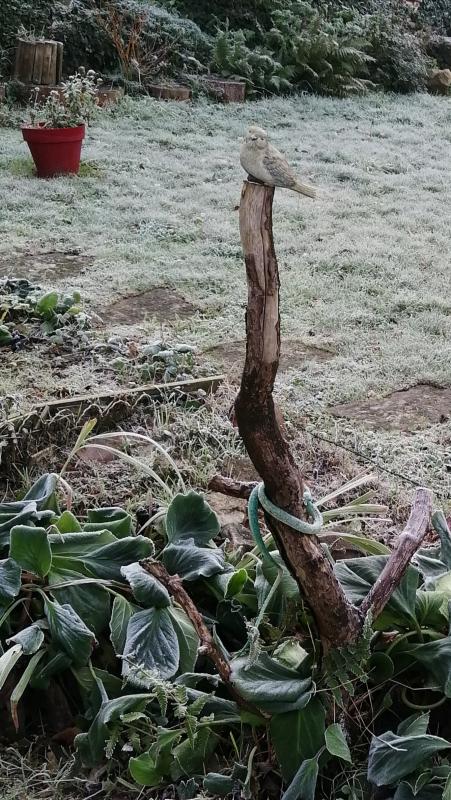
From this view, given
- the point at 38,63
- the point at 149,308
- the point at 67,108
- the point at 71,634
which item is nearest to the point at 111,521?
the point at 71,634

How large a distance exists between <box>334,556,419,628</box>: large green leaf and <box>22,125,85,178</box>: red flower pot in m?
5.08

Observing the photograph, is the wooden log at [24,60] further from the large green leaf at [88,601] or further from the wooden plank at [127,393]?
the large green leaf at [88,601]

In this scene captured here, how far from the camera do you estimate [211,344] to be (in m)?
3.75

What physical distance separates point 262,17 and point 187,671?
10869 mm

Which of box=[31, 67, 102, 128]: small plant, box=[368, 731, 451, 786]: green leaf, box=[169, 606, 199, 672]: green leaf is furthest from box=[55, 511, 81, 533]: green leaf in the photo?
box=[31, 67, 102, 128]: small plant

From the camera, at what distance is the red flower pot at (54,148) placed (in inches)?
247

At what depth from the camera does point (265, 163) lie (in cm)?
125

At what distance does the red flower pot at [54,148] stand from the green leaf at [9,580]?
4921 millimetres

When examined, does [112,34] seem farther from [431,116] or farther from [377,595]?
[377,595]

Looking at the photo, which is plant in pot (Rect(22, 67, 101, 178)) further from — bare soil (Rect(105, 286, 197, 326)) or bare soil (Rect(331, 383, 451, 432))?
bare soil (Rect(331, 383, 451, 432))

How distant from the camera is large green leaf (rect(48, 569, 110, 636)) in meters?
1.96

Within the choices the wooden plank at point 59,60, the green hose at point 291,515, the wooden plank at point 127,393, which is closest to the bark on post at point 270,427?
the green hose at point 291,515

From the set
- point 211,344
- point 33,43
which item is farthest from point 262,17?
point 211,344

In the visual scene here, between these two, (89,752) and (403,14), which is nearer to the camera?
(89,752)
